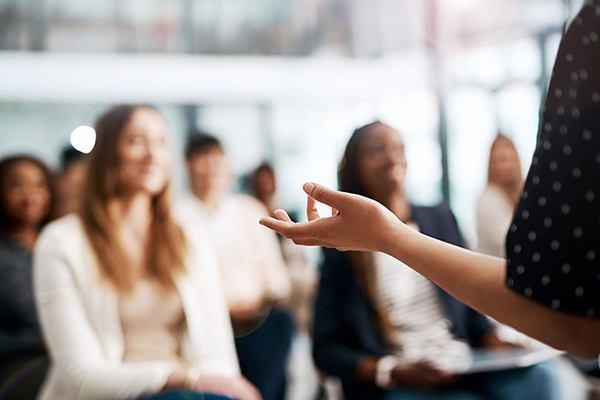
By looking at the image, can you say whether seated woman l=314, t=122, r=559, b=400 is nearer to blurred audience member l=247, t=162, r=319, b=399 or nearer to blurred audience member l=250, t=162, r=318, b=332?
blurred audience member l=247, t=162, r=319, b=399

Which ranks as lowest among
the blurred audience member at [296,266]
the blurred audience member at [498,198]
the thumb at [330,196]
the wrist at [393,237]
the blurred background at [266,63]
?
the blurred audience member at [296,266]

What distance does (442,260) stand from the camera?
708 mm

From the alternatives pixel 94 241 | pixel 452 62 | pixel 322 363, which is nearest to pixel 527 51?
pixel 452 62

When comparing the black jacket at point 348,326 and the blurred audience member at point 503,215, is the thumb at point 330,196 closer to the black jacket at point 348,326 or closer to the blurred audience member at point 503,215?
the blurred audience member at point 503,215

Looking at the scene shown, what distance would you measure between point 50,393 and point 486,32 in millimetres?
4786

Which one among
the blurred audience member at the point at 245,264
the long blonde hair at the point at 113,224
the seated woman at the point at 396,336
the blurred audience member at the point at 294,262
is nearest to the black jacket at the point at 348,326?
the seated woman at the point at 396,336

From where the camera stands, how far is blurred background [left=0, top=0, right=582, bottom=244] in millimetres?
4477

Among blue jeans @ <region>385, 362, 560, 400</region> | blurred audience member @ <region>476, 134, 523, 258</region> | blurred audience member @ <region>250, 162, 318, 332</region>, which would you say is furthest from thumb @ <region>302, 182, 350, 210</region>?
blurred audience member @ <region>250, 162, 318, 332</region>

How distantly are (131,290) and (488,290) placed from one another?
1.01 meters

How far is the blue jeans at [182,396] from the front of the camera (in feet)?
4.41

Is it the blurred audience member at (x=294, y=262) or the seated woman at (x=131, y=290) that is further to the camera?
the blurred audience member at (x=294, y=262)

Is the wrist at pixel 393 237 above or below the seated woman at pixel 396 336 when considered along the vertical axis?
above

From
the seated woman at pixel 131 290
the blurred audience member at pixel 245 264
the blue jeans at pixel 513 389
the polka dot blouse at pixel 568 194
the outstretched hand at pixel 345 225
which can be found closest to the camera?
the polka dot blouse at pixel 568 194

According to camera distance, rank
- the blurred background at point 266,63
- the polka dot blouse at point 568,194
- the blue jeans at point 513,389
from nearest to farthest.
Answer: the polka dot blouse at point 568,194 < the blue jeans at point 513,389 < the blurred background at point 266,63
